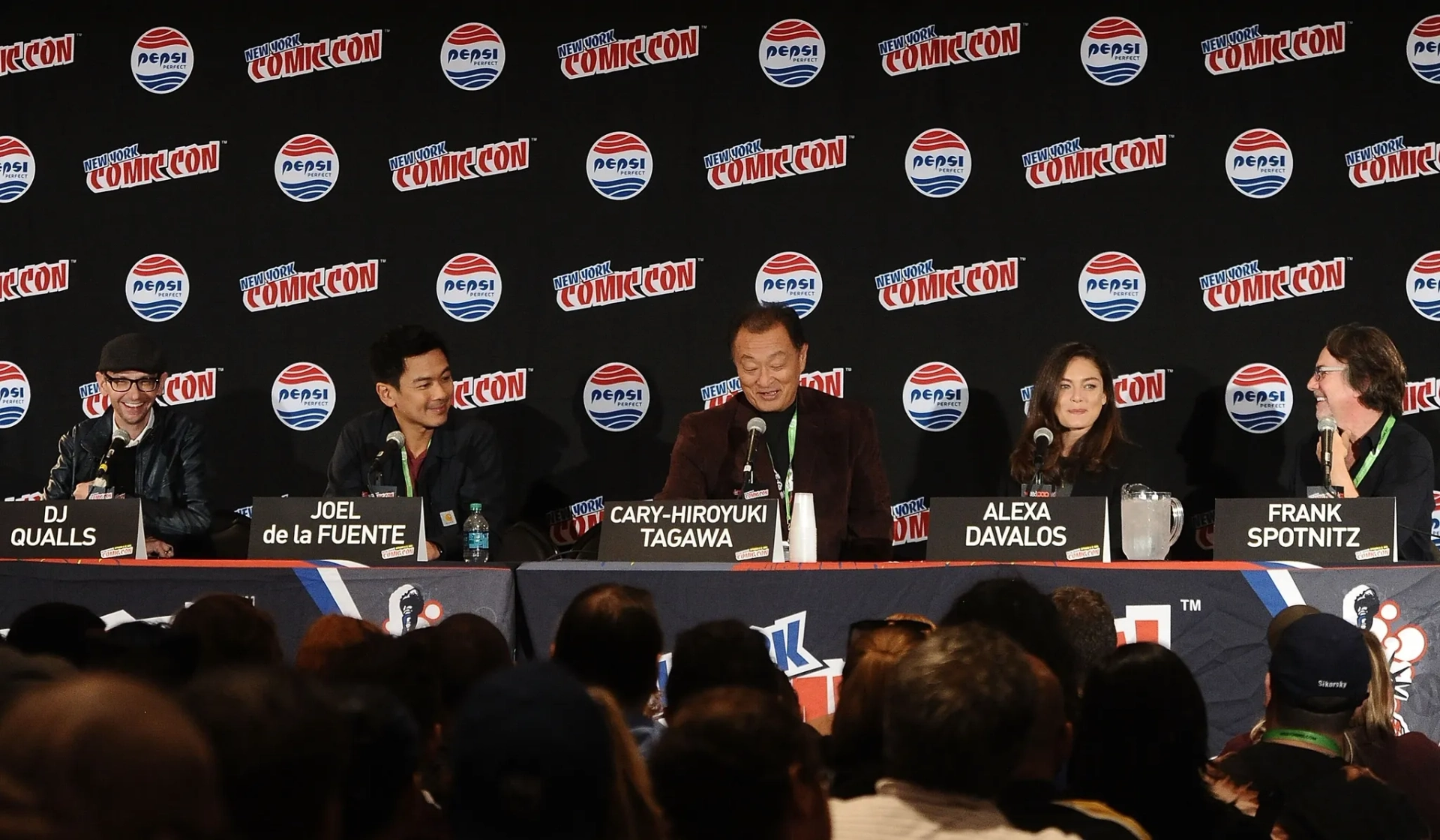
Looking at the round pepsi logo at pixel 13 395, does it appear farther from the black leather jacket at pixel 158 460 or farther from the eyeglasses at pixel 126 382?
the eyeglasses at pixel 126 382

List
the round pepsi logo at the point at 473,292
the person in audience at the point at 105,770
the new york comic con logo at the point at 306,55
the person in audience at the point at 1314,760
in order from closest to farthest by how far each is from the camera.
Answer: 1. the person in audience at the point at 105,770
2. the person in audience at the point at 1314,760
3. the round pepsi logo at the point at 473,292
4. the new york comic con logo at the point at 306,55

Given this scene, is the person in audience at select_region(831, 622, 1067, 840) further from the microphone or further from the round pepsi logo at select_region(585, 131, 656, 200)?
the round pepsi logo at select_region(585, 131, 656, 200)

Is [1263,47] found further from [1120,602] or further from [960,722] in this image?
[960,722]

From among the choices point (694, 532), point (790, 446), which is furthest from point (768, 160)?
point (694, 532)

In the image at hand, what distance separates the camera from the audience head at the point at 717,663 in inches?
84.7

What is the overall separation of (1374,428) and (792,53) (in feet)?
8.22

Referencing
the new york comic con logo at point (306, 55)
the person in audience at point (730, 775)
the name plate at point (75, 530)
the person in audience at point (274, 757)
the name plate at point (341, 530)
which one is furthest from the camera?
the new york comic con logo at point (306, 55)

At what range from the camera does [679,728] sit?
154cm

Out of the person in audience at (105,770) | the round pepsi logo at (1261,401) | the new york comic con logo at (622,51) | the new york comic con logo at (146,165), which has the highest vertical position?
the new york comic con logo at (622,51)

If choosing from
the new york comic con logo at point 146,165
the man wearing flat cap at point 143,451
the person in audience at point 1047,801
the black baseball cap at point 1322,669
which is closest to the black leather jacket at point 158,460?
the man wearing flat cap at point 143,451

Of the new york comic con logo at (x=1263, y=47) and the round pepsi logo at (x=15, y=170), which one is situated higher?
the new york comic con logo at (x=1263, y=47)

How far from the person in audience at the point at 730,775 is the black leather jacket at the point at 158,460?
3.91 m

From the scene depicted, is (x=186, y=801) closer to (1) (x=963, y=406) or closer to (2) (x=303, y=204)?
(1) (x=963, y=406)

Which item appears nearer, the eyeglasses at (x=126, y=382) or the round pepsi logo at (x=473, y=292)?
the eyeglasses at (x=126, y=382)
